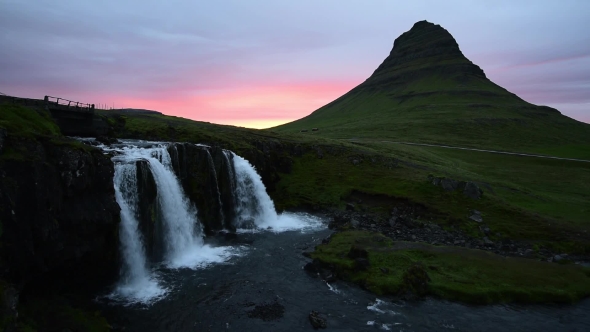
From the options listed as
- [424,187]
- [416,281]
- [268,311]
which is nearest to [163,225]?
[268,311]

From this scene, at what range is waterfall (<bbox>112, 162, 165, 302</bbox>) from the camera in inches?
1115

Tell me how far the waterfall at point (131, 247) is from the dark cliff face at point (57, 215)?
3.54 ft

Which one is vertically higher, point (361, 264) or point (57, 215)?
point (57, 215)

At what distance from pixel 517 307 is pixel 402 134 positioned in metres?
121

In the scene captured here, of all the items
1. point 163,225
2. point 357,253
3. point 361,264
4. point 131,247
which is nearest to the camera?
point 131,247

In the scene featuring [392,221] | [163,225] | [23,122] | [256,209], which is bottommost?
[256,209]

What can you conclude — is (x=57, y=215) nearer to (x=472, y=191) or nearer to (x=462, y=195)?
(x=462, y=195)

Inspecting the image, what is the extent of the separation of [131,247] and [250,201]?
22993 mm

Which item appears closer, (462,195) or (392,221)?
(392,221)

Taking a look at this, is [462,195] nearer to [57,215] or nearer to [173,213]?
[173,213]

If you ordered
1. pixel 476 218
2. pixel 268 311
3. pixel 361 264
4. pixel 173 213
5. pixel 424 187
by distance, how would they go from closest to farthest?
pixel 268 311
pixel 361 264
pixel 173 213
pixel 476 218
pixel 424 187

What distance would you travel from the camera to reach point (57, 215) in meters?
25.3

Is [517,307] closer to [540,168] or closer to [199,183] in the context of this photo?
[199,183]

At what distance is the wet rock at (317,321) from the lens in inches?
952
